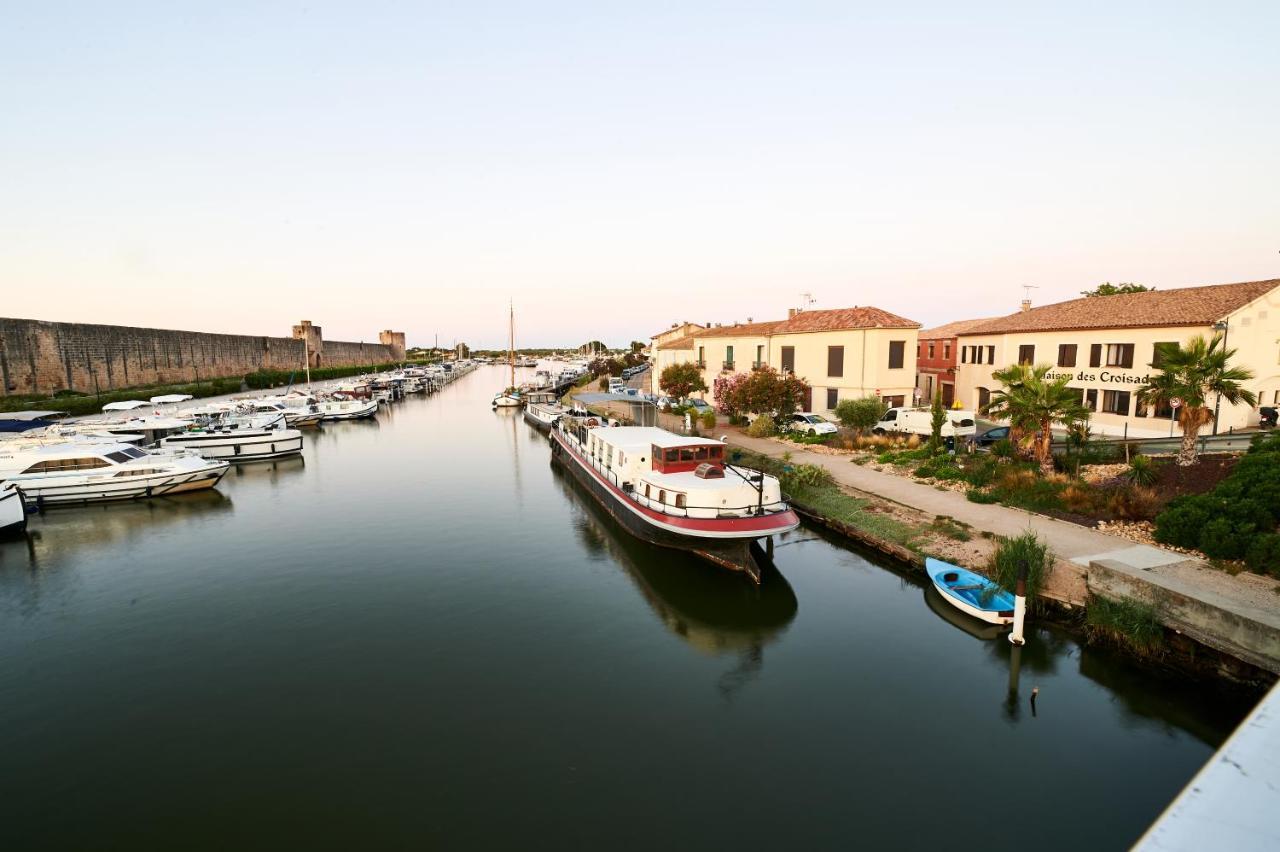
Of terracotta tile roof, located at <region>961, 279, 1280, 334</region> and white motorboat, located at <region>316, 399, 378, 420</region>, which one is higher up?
terracotta tile roof, located at <region>961, 279, 1280, 334</region>

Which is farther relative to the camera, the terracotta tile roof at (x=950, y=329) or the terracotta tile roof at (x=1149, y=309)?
the terracotta tile roof at (x=950, y=329)

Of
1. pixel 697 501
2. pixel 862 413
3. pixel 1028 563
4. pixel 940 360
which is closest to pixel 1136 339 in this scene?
pixel 862 413

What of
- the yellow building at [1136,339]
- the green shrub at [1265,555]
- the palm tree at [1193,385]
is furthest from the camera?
the yellow building at [1136,339]

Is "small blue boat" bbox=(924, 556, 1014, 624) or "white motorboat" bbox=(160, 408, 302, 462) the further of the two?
"white motorboat" bbox=(160, 408, 302, 462)

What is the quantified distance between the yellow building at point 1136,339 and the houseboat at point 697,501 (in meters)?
21.1

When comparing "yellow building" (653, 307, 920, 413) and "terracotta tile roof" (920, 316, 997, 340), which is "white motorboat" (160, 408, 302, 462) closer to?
"yellow building" (653, 307, 920, 413)

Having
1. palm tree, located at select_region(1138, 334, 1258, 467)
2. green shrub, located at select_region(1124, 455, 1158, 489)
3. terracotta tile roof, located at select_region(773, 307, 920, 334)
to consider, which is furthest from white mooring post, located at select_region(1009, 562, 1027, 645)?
terracotta tile roof, located at select_region(773, 307, 920, 334)

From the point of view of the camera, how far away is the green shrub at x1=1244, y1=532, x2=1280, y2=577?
1389 centimetres

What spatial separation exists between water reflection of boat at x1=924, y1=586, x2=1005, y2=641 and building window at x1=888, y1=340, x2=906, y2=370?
2686cm

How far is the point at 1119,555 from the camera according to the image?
15570mm

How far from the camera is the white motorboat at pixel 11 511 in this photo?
74.7ft

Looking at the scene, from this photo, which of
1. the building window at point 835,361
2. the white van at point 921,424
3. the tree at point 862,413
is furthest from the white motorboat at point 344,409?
the white van at point 921,424

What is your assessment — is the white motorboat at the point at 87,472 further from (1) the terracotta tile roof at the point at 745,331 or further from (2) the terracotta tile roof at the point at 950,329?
(2) the terracotta tile roof at the point at 950,329

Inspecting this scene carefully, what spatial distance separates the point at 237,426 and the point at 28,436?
46.3 feet
